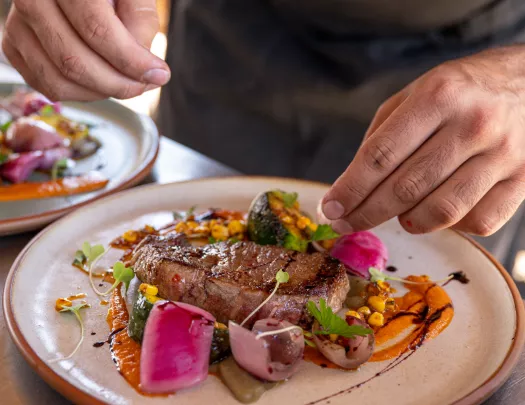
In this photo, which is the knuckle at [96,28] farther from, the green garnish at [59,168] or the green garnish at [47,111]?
the green garnish at [47,111]

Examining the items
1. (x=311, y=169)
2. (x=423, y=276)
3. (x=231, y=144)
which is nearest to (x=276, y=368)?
(x=423, y=276)

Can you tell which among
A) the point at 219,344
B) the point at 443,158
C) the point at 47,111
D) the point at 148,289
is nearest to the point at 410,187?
the point at 443,158

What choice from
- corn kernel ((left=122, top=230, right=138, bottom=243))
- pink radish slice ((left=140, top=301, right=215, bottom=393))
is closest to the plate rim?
corn kernel ((left=122, top=230, right=138, bottom=243))

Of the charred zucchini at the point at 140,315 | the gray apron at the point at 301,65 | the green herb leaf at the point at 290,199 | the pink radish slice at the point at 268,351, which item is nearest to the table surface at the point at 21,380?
the charred zucchini at the point at 140,315

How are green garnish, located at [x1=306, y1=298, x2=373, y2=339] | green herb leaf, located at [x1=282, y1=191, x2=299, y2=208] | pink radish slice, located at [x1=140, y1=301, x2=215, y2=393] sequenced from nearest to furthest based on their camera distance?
pink radish slice, located at [x1=140, y1=301, x2=215, y2=393] → green garnish, located at [x1=306, y1=298, x2=373, y2=339] → green herb leaf, located at [x1=282, y1=191, x2=299, y2=208]

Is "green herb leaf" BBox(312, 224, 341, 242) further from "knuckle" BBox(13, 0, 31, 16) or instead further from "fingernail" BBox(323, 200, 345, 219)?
"knuckle" BBox(13, 0, 31, 16)

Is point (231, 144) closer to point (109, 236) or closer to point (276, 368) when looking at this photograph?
point (109, 236)
